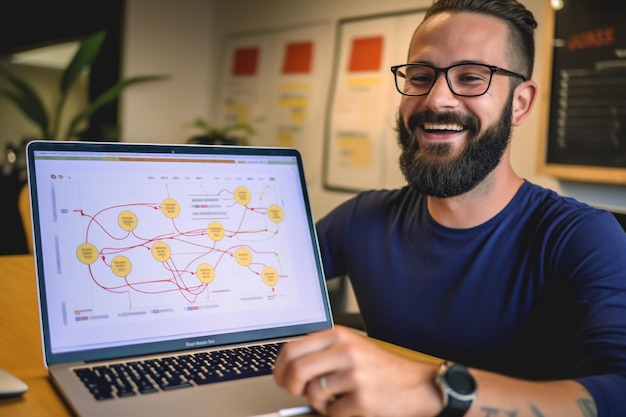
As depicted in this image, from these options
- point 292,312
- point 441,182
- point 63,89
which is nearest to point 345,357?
point 292,312

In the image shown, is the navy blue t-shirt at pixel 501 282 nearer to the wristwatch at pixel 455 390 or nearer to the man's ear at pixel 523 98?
the man's ear at pixel 523 98

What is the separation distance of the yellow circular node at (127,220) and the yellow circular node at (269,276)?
22cm

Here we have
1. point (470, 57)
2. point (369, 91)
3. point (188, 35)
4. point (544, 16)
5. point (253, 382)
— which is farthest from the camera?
point (188, 35)

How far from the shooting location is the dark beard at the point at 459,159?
1.31 metres

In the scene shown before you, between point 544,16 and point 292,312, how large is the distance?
1.88 metres

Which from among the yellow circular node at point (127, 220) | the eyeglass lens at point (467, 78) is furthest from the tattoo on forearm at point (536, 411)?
the eyeglass lens at point (467, 78)

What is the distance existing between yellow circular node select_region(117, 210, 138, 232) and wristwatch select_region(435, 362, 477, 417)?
0.49 metres

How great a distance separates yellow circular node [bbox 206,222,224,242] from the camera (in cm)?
100

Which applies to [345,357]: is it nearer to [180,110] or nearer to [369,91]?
[369,91]

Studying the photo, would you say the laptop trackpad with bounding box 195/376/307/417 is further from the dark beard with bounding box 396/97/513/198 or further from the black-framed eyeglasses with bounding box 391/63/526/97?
the black-framed eyeglasses with bounding box 391/63/526/97

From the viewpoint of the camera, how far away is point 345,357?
0.68 m

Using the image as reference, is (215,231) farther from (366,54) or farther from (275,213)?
(366,54)

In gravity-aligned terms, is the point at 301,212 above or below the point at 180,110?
below

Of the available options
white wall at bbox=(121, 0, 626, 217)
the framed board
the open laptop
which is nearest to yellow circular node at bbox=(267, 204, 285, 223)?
the open laptop
